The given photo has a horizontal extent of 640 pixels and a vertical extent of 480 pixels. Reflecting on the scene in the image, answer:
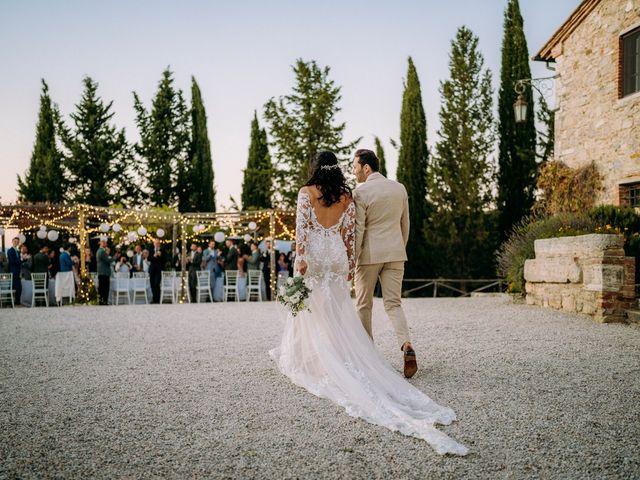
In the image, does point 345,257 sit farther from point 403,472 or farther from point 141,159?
point 141,159

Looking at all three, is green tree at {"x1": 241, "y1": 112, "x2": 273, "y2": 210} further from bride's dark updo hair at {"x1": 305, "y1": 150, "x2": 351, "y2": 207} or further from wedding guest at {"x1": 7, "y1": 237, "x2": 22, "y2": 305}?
bride's dark updo hair at {"x1": 305, "y1": 150, "x2": 351, "y2": 207}

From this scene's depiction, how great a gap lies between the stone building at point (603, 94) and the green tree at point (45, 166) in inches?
968

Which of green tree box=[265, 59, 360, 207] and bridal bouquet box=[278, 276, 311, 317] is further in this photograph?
green tree box=[265, 59, 360, 207]

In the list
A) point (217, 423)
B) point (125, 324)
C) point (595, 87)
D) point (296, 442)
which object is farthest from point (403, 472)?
point (595, 87)

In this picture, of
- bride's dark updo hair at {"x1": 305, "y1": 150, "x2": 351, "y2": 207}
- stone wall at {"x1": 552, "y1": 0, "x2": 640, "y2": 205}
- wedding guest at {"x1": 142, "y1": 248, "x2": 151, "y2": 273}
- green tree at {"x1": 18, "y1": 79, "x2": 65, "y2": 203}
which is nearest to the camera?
bride's dark updo hair at {"x1": 305, "y1": 150, "x2": 351, "y2": 207}

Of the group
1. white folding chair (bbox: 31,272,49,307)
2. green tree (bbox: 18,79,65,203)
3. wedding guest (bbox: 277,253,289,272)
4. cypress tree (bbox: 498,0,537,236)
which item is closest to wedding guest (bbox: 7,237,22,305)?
white folding chair (bbox: 31,272,49,307)

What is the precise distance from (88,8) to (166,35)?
1.82 metres

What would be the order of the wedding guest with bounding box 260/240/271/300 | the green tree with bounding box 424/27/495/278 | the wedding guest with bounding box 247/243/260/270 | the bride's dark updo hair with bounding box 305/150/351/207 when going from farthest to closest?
the green tree with bounding box 424/27/495/278 → the wedding guest with bounding box 260/240/271/300 → the wedding guest with bounding box 247/243/260/270 → the bride's dark updo hair with bounding box 305/150/351/207

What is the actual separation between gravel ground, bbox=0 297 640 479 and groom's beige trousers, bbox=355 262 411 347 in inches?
20.5

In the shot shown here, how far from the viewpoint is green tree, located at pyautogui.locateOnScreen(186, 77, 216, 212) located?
28859 mm

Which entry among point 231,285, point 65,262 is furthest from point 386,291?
point 65,262

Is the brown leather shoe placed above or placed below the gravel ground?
above

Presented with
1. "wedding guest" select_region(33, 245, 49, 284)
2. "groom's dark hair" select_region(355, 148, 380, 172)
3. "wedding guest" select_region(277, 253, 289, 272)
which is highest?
"groom's dark hair" select_region(355, 148, 380, 172)

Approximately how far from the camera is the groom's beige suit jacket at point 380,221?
4.57 metres
